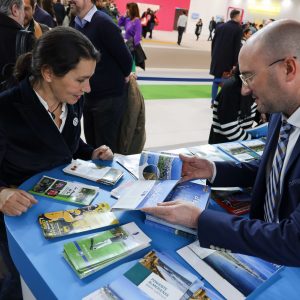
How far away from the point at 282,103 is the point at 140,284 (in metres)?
0.82

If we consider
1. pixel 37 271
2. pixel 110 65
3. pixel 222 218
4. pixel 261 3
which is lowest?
pixel 37 271

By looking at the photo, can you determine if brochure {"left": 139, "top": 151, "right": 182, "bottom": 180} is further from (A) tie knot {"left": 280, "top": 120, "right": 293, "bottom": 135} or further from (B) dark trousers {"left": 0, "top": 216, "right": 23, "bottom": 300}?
(B) dark trousers {"left": 0, "top": 216, "right": 23, "bottom": 300}

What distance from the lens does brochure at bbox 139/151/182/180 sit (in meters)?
1.37

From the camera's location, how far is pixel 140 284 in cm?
92

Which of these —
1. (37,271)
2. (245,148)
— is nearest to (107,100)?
(245,148)

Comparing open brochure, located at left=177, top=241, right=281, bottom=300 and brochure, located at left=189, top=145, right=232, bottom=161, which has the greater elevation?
brochure, located at left=189, top=145, right=232, bottom=161

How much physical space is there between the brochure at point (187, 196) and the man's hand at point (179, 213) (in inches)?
2.0

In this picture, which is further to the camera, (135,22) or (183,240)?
(135,22)

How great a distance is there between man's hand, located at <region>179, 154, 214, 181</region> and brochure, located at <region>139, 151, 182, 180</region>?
88 mm

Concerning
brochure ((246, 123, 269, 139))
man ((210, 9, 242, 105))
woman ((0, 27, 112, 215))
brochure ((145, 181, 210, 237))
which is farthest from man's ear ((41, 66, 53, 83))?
man ((210, 9, 242, 105))

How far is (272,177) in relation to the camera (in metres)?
1.25

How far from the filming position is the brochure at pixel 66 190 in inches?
52.6

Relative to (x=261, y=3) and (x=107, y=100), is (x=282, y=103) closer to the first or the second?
(x=107, y=100)

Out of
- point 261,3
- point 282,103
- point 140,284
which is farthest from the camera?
point 261,3
